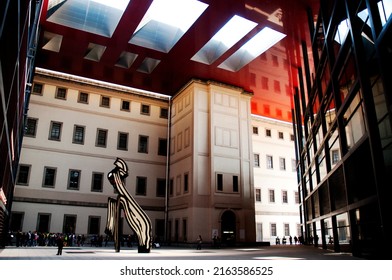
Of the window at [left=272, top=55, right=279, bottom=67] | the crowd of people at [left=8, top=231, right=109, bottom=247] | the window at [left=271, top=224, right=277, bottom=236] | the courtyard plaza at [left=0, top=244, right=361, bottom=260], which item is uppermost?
the window at [left=272, top=55, right=279, bottom=67]

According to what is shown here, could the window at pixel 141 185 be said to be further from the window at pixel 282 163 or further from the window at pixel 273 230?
the window at pixel 282 163

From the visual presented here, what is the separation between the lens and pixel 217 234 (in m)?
27.3

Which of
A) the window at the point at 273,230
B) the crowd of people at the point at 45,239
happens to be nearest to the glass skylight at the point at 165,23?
the crowd of people at the point at 45,239

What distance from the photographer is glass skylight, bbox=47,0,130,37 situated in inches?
820

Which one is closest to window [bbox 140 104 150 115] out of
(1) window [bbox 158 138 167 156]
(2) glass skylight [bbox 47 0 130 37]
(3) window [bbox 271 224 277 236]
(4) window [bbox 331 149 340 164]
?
(1) window [bbox 158 138 167 156]

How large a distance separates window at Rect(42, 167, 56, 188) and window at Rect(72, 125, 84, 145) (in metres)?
3.19

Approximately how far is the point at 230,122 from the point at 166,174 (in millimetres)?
8259

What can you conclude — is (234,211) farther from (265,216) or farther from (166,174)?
(265,216)

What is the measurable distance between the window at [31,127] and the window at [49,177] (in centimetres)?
327

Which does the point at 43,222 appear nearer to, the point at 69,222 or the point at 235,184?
the point at 69,222

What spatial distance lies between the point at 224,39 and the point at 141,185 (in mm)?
15964

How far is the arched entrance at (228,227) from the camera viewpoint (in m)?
28.1

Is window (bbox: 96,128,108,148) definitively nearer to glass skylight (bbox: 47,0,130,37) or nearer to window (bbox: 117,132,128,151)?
window (bbox: 117,132,128,151)
